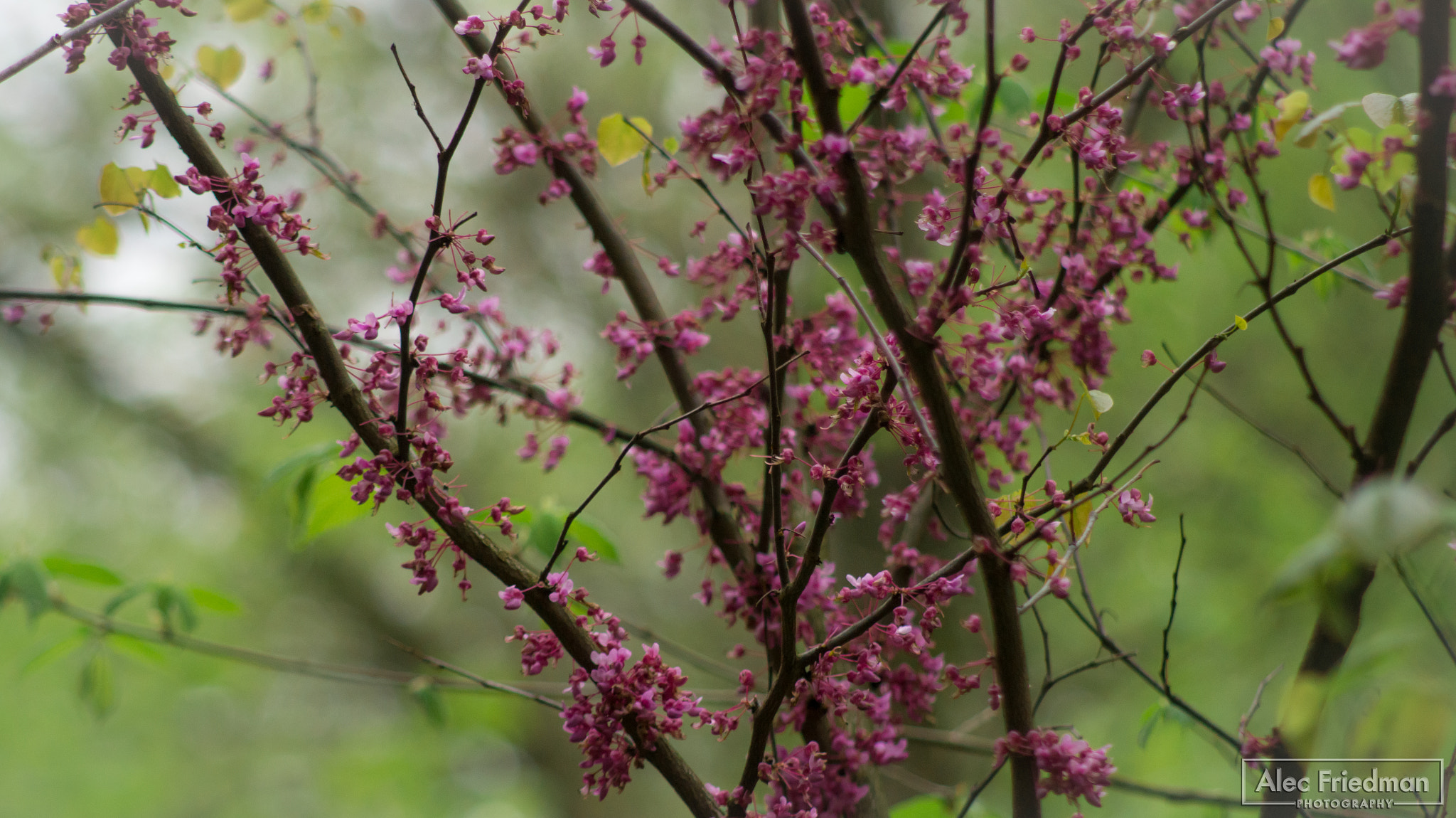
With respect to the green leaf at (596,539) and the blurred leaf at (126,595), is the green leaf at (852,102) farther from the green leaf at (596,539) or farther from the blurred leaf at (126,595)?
the blurred leaf at (126,595)

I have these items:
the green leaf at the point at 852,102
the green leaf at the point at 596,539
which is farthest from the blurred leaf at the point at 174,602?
the green leaf at the point at 852,102

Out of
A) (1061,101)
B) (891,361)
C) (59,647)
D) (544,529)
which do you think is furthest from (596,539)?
(59,647)

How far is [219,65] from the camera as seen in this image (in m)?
1.32

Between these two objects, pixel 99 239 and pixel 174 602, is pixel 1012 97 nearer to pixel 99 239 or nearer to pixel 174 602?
pixel 99 239

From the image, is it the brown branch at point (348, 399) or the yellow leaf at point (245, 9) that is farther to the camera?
the yellow leaf at point (245, 9)

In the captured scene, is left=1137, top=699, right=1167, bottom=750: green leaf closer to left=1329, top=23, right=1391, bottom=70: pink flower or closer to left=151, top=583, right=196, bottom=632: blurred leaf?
left=1329, top=23, right=1391, bottom=70: pink flower

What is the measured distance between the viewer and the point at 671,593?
5.39 metres

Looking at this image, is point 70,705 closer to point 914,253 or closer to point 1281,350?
point 914,253

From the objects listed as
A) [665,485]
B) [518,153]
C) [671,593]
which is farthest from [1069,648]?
[518,153]

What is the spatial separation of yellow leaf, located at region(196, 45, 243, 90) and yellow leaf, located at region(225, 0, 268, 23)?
0.11 meters

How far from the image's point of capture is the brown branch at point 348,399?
0.80m

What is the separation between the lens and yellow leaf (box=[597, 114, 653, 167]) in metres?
1.06

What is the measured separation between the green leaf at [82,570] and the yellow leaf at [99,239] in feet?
1.58

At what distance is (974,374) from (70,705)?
22.7ft
